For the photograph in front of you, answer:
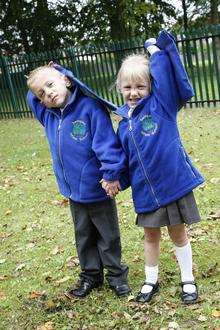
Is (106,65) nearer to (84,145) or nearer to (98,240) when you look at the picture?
(98,240)

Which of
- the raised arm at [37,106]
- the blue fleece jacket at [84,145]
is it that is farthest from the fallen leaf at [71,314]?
the raised arm at [37,106]

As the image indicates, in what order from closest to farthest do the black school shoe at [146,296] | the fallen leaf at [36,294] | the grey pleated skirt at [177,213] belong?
the grey pleated skirt at [177,213] → the black school shoe at [146,296] → the fallen leaf at [36,294]

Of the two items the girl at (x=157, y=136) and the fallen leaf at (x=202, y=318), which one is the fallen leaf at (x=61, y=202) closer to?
the girl at (x=157, y=136)

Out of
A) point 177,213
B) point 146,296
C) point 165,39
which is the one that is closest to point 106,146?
point 177,213

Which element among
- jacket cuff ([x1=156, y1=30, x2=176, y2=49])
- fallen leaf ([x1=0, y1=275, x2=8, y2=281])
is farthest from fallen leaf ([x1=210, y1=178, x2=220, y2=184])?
jacket cuff ([x1=156, y1=30, x2=176, y2=49])

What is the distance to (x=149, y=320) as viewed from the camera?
3.46 meters

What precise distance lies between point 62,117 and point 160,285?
1476 millimetres

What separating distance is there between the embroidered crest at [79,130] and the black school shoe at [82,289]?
119 cm

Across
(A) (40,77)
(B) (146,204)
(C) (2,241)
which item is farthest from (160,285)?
(C) (2,241)

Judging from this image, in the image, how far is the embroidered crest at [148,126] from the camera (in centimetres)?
320

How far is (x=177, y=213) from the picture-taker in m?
3.32

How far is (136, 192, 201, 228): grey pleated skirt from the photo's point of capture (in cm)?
330

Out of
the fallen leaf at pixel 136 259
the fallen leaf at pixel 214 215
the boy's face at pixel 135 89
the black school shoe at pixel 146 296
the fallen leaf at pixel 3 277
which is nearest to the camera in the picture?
the boy's face at pixel 135 89

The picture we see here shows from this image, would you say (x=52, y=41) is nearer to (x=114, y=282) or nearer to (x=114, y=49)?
(x=114, y=49)
